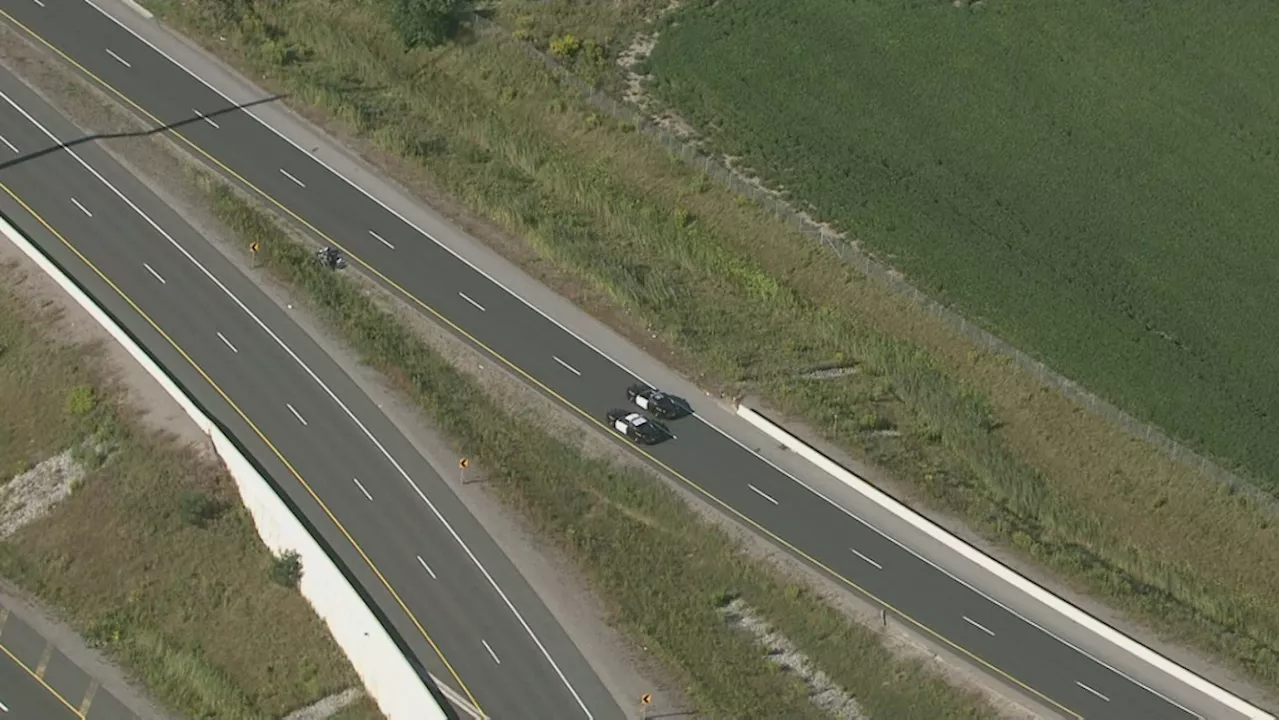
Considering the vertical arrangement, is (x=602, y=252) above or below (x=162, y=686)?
above

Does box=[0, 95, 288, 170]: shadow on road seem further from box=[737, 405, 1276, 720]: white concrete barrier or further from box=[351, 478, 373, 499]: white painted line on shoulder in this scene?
box=[737, 405, 1276, 720]: white concrete barrier

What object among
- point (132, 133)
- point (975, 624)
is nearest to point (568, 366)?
point (975, 624)

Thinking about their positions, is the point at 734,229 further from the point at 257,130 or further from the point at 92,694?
the point at 92,694

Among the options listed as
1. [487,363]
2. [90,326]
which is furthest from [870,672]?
[90,326]

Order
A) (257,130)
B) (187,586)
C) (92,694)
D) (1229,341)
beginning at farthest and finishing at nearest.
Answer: (257,130) → (1229,341) → (187,586) → (92,694)

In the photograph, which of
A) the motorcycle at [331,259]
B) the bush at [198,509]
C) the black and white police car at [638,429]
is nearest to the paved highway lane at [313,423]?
the bush at [198,509]

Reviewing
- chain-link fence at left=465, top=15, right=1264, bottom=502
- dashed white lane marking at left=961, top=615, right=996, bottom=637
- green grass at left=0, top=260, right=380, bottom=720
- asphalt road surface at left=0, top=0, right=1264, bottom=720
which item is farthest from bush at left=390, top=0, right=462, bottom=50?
dashed white lane marking at left=961, top=615, right=996, bottom=637
